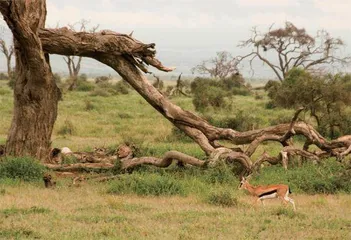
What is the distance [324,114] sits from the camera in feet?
66.1

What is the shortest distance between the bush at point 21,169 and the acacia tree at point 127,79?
950mm

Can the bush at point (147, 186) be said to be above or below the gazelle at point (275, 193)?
below

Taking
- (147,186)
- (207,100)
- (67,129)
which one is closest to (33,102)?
(147,186)

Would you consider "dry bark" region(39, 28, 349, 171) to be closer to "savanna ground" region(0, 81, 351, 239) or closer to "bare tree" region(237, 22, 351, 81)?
"savanna ground" region(0, 81, 351, 239)

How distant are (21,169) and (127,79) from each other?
3014mm

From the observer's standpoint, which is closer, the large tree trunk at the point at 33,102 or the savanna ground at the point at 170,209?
the savanna ground at the point at 170,209

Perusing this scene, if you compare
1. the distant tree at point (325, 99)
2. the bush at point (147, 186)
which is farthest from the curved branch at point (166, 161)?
the distant tree at point (325, 99)

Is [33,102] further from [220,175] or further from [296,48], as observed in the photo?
[296,48]

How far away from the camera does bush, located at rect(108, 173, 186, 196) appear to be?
1040 centimetres

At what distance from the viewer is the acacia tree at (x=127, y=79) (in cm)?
1198

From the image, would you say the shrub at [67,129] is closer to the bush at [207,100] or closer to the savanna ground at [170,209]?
the savanna ground at [170,209]

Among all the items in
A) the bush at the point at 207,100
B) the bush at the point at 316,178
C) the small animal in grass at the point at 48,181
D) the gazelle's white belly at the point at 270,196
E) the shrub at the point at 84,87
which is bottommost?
the shrub at the point at 84,87

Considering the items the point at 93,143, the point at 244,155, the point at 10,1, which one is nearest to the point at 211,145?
the point at 244,155

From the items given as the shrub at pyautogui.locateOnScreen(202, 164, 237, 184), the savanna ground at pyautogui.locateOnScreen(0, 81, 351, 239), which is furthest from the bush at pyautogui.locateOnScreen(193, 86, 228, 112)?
the shrub at pyautogui.locateOnScreen(202, 164, 237, 184)
